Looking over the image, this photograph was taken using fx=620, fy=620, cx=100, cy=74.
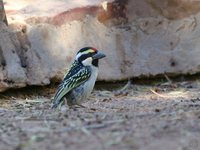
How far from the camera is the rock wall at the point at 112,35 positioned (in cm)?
745

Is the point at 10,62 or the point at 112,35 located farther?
the point at 112,35

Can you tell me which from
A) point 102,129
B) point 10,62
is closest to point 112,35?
point 10,62

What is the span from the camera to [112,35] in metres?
7.80

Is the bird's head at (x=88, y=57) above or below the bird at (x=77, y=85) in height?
above

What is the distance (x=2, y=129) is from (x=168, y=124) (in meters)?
1.23

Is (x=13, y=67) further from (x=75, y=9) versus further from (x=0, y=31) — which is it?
(x=75, y=9)

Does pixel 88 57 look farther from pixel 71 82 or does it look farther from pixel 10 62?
pixel 10 62

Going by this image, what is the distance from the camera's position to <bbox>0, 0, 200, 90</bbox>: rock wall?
7449 mm

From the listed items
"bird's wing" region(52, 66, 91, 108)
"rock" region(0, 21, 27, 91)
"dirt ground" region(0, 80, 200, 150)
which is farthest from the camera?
"rock" region(0, 21, 27, 91)

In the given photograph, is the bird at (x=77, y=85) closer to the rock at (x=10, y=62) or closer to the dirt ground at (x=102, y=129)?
the dirt ground at (x=102, y=129)

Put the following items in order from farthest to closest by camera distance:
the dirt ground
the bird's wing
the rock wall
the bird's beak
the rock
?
1. the rock wall
2. the rock
3. the bird's beak
4. the bird's wing
5. the dirt ground

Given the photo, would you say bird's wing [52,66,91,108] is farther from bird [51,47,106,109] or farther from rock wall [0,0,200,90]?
rock wall [0,0,200,90]

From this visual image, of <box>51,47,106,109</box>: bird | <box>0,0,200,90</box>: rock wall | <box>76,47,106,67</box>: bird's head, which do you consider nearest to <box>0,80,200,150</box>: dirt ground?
<box>51,47,106,109</box>: bird

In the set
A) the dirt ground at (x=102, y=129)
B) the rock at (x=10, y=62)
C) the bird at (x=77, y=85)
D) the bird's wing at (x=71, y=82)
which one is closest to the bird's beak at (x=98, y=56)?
the bird at (x=77, y=85)
